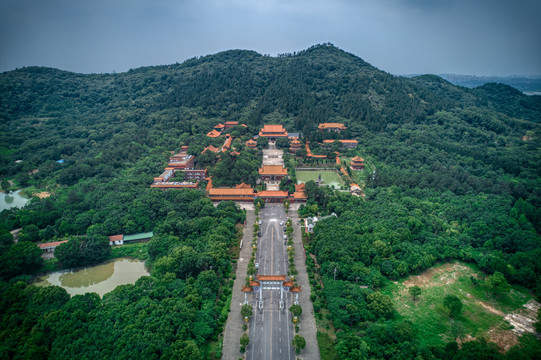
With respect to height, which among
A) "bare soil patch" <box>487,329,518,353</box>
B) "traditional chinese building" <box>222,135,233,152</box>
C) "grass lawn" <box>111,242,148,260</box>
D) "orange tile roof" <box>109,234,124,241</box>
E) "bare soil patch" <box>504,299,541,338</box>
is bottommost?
"bare soil patch" <box>487,329,518,353</box>

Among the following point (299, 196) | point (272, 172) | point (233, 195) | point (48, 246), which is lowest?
point (48, 246)

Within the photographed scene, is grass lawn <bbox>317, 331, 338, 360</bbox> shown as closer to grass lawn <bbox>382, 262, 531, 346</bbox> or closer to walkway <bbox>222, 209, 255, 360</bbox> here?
walkway <bbox>222, 209, 255, 360</bbox>

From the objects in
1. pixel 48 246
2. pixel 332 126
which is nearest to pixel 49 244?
pixel 48 246

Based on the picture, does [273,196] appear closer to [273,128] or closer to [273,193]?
[273,193]

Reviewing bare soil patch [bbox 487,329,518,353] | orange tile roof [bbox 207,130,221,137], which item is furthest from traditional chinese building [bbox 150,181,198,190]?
bare soil patch [bbox 487,329,518,353]

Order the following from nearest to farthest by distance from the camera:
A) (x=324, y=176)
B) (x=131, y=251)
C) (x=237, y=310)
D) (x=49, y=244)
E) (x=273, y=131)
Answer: (x=237, y=310), (x=49, y=244), (x=131, y=251), (x=324, y=176), (x=273, y=131)

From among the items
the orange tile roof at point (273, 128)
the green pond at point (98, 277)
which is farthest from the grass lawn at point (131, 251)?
the orange tile roof at point (273, 128)

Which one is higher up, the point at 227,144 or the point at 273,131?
the point at 273,131
